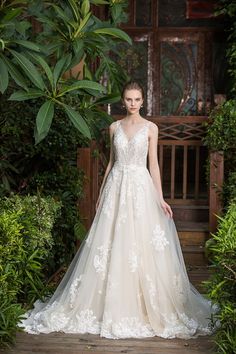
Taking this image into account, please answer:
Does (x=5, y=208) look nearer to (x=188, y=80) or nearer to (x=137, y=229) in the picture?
(x=137, y=229)

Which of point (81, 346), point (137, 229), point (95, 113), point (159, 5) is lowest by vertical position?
point (81, 346)

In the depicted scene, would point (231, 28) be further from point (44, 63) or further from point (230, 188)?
point (44, 63)

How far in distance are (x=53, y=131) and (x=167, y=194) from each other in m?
2.80

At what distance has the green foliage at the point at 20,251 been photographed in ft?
11.8

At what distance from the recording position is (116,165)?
14.3 ft

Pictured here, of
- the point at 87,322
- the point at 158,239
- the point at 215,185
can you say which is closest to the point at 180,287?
the point at 158,239

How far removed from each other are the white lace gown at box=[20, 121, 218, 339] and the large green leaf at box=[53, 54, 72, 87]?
963 millimetres

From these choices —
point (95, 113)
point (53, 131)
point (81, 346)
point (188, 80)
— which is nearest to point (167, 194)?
point (188, 80)

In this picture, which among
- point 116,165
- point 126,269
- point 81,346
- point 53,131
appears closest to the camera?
point 81,346

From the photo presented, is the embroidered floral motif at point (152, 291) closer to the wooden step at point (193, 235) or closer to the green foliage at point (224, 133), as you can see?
the green foliage at point (224, 133)

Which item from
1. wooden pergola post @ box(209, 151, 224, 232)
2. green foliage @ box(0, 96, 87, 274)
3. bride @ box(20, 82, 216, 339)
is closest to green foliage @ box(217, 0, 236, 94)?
wooden pergola post @ box(209, 151, 224, 232)

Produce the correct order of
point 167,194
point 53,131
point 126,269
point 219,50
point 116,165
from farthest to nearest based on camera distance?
1. point 219,50
2. point 167,194
3. point 53,131
4. point 116,165
5. point 126,269

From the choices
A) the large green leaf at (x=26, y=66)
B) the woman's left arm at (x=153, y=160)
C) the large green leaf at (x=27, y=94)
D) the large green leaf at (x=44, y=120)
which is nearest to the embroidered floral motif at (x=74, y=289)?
the woman's left arm at (x=153, y=160)

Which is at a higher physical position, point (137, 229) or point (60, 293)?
point (137, 229)
